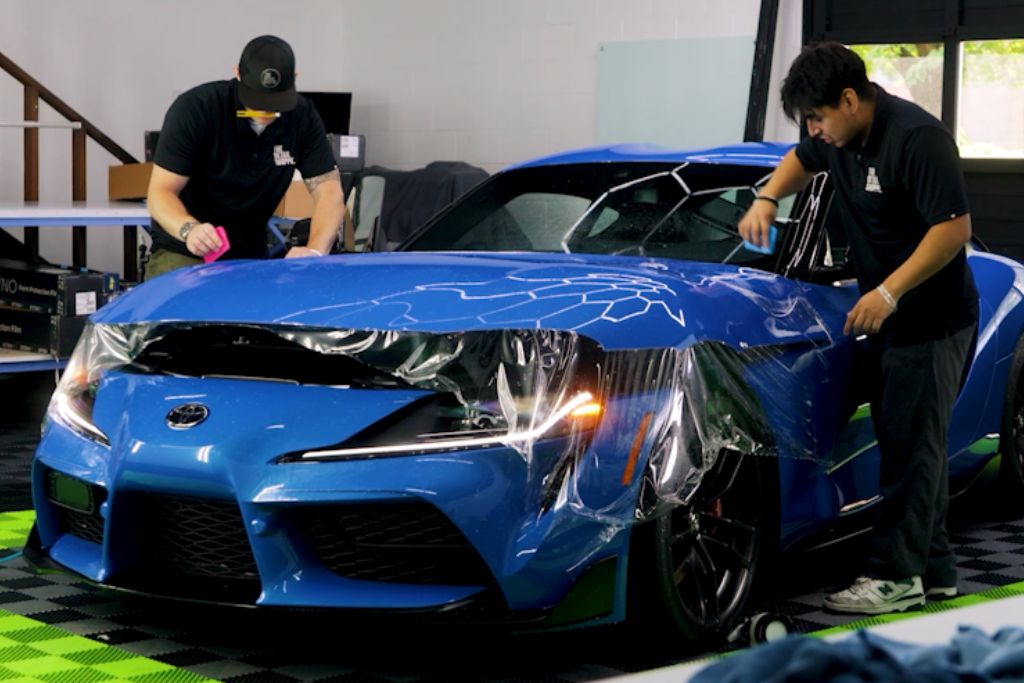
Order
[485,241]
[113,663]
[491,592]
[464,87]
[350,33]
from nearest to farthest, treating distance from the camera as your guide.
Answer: [491,592] → [113,663] → [485,241] → [464,87] → [350,33]

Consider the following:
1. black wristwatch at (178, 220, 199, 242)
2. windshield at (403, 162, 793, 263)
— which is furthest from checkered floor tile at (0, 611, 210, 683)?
windshield at (403, 162, 793, 263)

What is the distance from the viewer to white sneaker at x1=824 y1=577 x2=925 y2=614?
407 cm

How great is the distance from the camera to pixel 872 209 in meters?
4.08

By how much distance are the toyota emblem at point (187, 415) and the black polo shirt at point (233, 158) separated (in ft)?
5.59

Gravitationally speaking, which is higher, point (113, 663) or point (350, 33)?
point (350, 33)

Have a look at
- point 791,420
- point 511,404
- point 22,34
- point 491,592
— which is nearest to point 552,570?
point 491,592

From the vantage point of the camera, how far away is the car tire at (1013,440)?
16.2ft

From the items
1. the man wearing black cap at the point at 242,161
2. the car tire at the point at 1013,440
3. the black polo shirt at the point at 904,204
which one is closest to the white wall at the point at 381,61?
the car tire at the point at 1013,440

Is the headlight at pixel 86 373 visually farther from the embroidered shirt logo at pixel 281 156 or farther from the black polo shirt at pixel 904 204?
the black polo shirt at pixel 904 204

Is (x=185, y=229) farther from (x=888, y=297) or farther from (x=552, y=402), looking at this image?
(x=888, y=297)

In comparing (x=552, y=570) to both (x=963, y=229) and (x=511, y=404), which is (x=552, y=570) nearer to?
(x=511, y=404)

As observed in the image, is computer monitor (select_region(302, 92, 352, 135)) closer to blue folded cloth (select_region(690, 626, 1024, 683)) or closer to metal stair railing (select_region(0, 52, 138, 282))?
metal stair railing (select_region(0, 52, 138, 282))

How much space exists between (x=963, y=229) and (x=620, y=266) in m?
0.84

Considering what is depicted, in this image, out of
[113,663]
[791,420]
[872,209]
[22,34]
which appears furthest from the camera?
[22,34]
